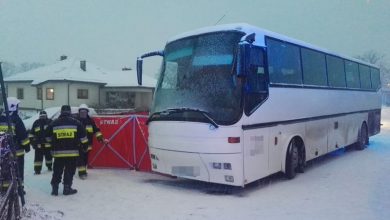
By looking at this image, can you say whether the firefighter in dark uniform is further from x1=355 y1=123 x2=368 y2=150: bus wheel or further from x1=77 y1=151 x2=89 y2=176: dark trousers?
x1=355 y1=123 x2=368 y2=150: bus wheel

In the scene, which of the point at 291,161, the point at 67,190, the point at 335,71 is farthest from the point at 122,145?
the point at 335,71

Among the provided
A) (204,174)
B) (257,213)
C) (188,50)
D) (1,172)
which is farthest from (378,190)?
(1,172)

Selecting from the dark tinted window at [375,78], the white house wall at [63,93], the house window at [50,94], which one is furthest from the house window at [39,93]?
the dark tinted window at [375,78]

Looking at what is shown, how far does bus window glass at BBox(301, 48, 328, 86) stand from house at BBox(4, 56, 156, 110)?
31.9 metres

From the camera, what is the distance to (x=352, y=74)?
47.9 ft

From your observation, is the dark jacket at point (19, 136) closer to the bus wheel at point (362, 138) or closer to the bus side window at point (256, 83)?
the bus side window at point (256, 83)

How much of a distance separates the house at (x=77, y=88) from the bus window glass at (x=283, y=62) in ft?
108

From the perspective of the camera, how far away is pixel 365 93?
15.9 m

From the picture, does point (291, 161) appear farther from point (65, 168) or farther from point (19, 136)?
point (19, 136)

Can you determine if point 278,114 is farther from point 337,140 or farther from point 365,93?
point 365,93

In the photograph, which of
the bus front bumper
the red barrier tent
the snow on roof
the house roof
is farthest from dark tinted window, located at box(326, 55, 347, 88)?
the snow on roof

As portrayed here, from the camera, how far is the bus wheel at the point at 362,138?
15172 mm

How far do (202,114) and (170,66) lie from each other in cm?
163

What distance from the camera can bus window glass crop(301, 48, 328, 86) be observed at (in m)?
10.7
